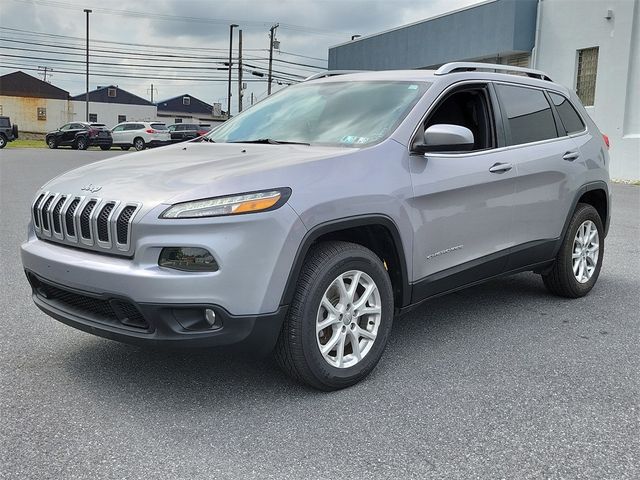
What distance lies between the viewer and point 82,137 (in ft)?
125

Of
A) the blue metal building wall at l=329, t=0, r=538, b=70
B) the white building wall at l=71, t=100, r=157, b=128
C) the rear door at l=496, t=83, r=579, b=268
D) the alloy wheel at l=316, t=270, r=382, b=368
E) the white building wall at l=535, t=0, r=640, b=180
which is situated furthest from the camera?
the white building wall at l=71, t=100, r=157, b=128

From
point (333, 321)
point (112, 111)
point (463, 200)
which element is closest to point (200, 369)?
point (333, 321)

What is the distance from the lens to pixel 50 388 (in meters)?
3.54

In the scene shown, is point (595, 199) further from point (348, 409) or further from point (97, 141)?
point (97, 141)

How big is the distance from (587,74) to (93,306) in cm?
Result: 1880

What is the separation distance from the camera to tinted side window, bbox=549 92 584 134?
5.41 m

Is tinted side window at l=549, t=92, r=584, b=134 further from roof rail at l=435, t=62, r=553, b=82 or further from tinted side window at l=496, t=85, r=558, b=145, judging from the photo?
roof rail at l=435, t=62, r=553, b=82

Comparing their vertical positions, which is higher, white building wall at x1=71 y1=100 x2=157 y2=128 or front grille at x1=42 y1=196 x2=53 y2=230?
white building wall at x1=71 y1=100 x2=157 y2=128

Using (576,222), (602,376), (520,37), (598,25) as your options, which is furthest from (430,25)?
(602,376)

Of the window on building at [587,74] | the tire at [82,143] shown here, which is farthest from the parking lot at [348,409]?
the tire at [82,143]

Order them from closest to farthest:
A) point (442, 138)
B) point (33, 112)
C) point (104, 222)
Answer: point (104, 222) < point (442, 138) < point (33, 112)

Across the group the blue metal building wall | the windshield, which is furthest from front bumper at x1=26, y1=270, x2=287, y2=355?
the blue metal building wall

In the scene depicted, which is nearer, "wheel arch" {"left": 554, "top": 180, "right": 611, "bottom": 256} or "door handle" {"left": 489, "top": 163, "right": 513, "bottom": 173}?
"door handle" {"left": 489, "top": 163, "right": 513, "bottom": 173}

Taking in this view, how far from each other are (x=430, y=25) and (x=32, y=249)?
22.6 metres
